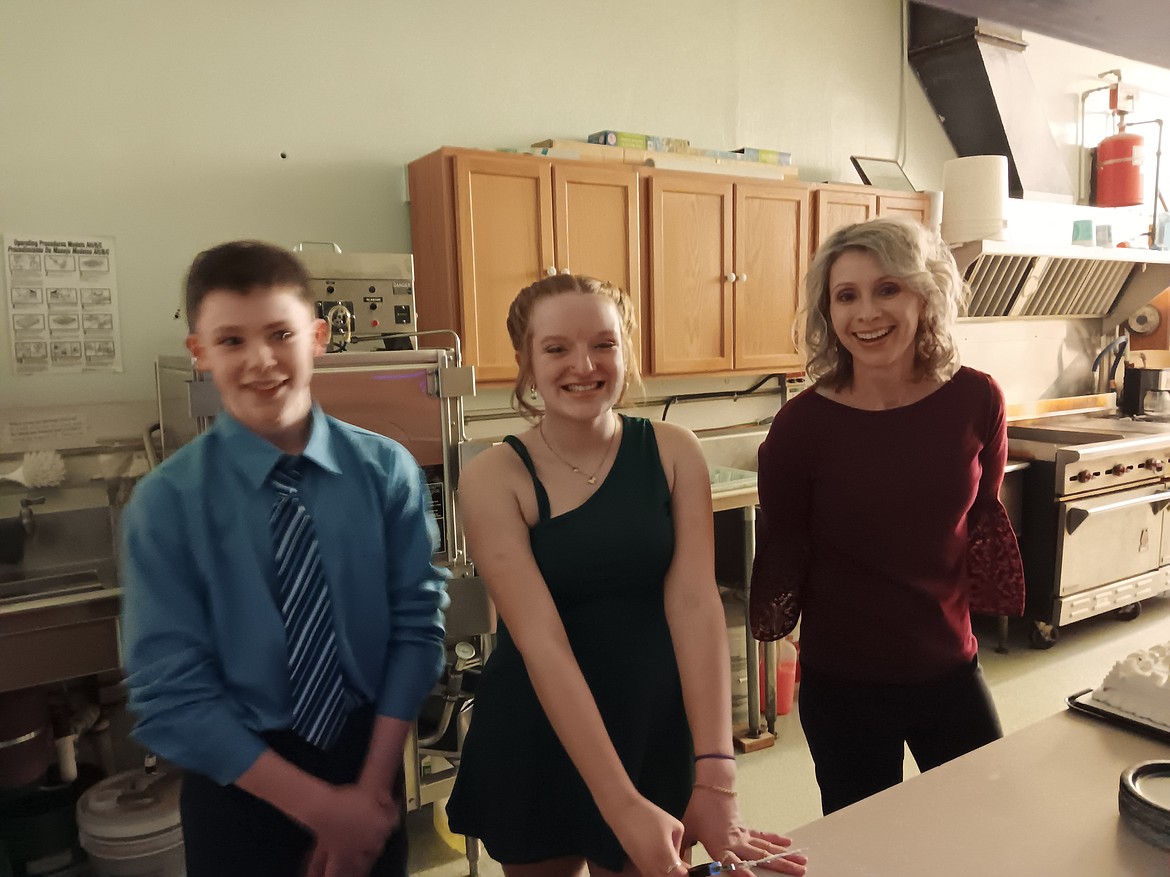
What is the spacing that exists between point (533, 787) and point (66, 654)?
135 centimetres

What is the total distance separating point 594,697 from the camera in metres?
1.16

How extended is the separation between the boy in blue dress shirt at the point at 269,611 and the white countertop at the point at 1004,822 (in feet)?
1.81

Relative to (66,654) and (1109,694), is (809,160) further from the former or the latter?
(66,654)

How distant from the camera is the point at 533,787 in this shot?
1.16 m

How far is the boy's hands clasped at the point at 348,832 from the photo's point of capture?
1.01 meters

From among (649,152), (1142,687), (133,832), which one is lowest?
(133,832)

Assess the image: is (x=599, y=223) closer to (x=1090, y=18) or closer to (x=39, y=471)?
(x=39, y=471)

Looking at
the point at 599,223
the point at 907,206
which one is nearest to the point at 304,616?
the point at 599,223

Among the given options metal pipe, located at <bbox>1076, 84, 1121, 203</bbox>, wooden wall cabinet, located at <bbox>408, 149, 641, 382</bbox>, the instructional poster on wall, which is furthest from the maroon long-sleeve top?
metal pipe, located at <bbox>1076, 84, 1121, 203</bbox>

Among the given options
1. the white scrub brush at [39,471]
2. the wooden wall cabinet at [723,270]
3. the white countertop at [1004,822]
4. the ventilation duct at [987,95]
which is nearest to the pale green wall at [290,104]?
the white scrub brush at [39,471]

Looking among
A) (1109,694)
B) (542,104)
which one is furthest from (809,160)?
(1109,694)

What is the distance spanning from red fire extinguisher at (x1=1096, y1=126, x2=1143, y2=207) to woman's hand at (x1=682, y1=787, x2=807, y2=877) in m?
4.80

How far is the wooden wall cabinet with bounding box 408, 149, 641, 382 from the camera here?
269cm

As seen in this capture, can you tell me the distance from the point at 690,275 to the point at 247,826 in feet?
8.27
